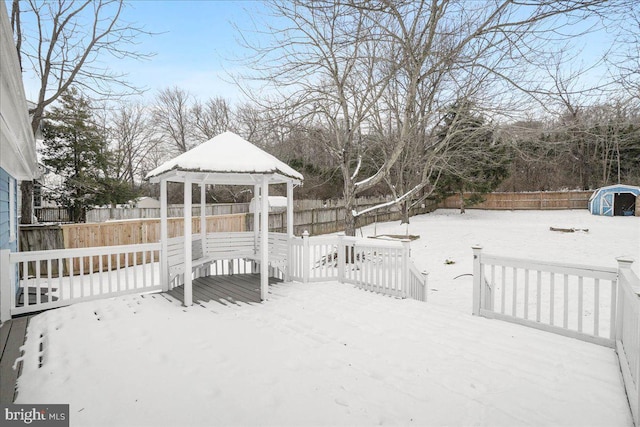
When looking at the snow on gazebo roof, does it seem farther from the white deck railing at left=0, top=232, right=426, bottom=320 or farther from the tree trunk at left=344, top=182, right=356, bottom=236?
the tree trunk at left=344, top=182, right=356, bottom=236

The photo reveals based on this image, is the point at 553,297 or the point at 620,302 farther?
the point at 553,297

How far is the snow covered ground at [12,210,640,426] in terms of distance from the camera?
2.41 meters

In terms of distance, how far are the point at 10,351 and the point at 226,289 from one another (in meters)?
2.98

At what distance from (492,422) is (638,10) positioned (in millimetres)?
5892

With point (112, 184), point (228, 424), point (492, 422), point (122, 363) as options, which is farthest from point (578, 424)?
point (112, 184)

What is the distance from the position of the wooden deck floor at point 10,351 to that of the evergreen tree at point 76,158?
12.0 meters

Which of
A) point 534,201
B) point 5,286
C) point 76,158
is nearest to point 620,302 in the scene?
point 5,286

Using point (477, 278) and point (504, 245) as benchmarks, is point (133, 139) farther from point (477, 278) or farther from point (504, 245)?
point (477, 278)

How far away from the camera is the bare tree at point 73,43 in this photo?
10.3 m

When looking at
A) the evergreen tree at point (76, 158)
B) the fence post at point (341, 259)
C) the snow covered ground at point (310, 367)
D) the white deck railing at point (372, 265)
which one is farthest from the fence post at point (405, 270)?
the evergreen tree at point (76, 158)

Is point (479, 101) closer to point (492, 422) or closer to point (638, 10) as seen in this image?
point (638, 10)

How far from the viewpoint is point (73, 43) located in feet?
34.9

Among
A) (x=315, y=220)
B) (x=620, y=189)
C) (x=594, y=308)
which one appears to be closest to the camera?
(x=594, y=308)

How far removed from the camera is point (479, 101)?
28.6 feet
